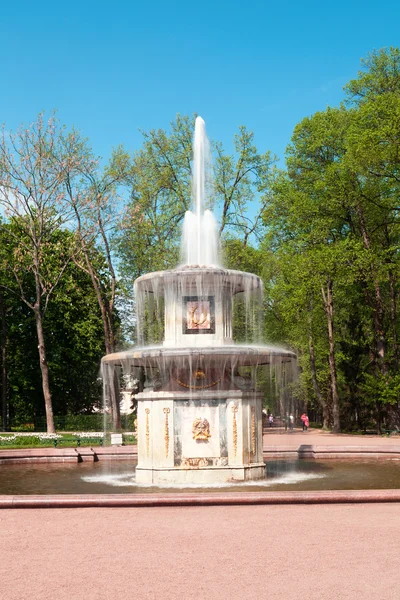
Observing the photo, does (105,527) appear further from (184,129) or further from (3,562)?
(184,129)

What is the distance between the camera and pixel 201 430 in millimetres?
14094

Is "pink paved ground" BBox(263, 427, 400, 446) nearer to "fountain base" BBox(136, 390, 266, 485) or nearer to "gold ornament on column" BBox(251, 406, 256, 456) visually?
"gold ornament on column" BBox(251, 406, 256, 456)

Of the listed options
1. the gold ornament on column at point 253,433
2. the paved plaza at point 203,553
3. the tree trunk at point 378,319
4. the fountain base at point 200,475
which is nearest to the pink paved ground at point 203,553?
the paved plaza at point 203,553

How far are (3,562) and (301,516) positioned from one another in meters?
4.08

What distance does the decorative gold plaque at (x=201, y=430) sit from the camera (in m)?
14.1

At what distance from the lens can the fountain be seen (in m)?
13.9

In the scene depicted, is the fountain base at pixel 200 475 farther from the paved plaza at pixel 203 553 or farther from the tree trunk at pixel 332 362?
the tree trunk at pixel 332 362

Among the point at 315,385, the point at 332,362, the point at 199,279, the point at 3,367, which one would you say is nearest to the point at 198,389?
the point at 199,279

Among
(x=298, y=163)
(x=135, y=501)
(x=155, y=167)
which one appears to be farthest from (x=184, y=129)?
(x=135, y=501)

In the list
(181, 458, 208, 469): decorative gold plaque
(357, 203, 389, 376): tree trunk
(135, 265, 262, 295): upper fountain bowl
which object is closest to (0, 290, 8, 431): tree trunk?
(357, 203, 389, 376): tree trunk

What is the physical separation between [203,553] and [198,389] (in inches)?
278

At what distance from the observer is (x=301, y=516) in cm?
938

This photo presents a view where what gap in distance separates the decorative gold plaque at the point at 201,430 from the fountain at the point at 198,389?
0.02 m

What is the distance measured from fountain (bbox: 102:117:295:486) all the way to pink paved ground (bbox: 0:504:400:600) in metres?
3.86
